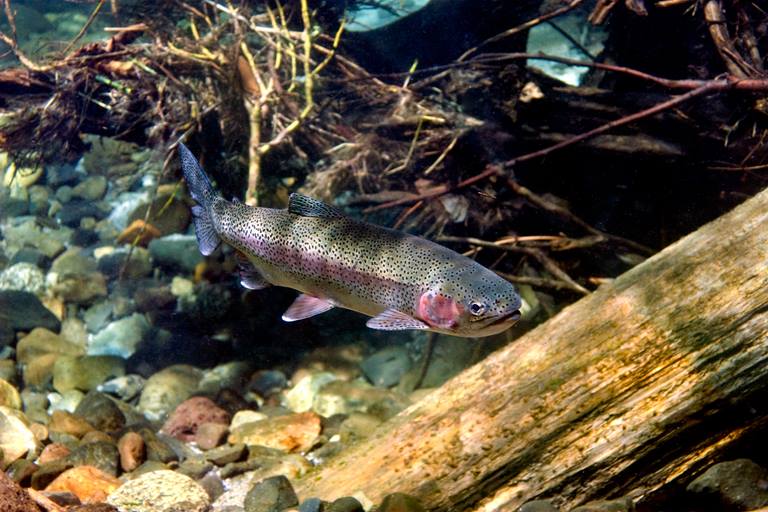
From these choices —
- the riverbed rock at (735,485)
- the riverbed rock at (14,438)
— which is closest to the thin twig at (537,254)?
the riverbed rock at (735,485)

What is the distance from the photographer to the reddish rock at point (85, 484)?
3.56m

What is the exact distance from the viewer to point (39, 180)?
34.5 feet

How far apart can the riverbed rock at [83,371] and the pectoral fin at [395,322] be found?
15.3 ft

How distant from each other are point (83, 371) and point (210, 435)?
2144mm

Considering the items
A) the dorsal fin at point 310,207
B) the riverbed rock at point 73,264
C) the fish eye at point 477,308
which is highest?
the dorsal fin at point 310,207

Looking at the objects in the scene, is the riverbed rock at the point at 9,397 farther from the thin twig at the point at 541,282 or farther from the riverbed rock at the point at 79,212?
the riverbed rock at the point at 79,212

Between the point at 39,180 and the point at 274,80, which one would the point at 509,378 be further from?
the point at 39,180

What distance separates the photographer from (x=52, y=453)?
409 cm

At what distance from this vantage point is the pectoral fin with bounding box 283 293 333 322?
304 centimetres

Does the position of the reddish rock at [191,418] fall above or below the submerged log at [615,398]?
below

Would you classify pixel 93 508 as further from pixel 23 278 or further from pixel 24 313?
pixel 23 278

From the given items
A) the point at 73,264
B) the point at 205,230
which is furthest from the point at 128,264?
the point at 205,230

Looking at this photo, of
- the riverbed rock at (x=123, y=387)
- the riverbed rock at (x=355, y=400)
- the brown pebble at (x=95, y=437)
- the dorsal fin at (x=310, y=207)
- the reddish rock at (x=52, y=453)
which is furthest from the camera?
the riverbed rock at (x=123, y=387)

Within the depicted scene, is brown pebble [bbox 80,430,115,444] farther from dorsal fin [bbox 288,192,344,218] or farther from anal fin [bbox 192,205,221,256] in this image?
dorsal fin [bbox 288,192,344,218]
